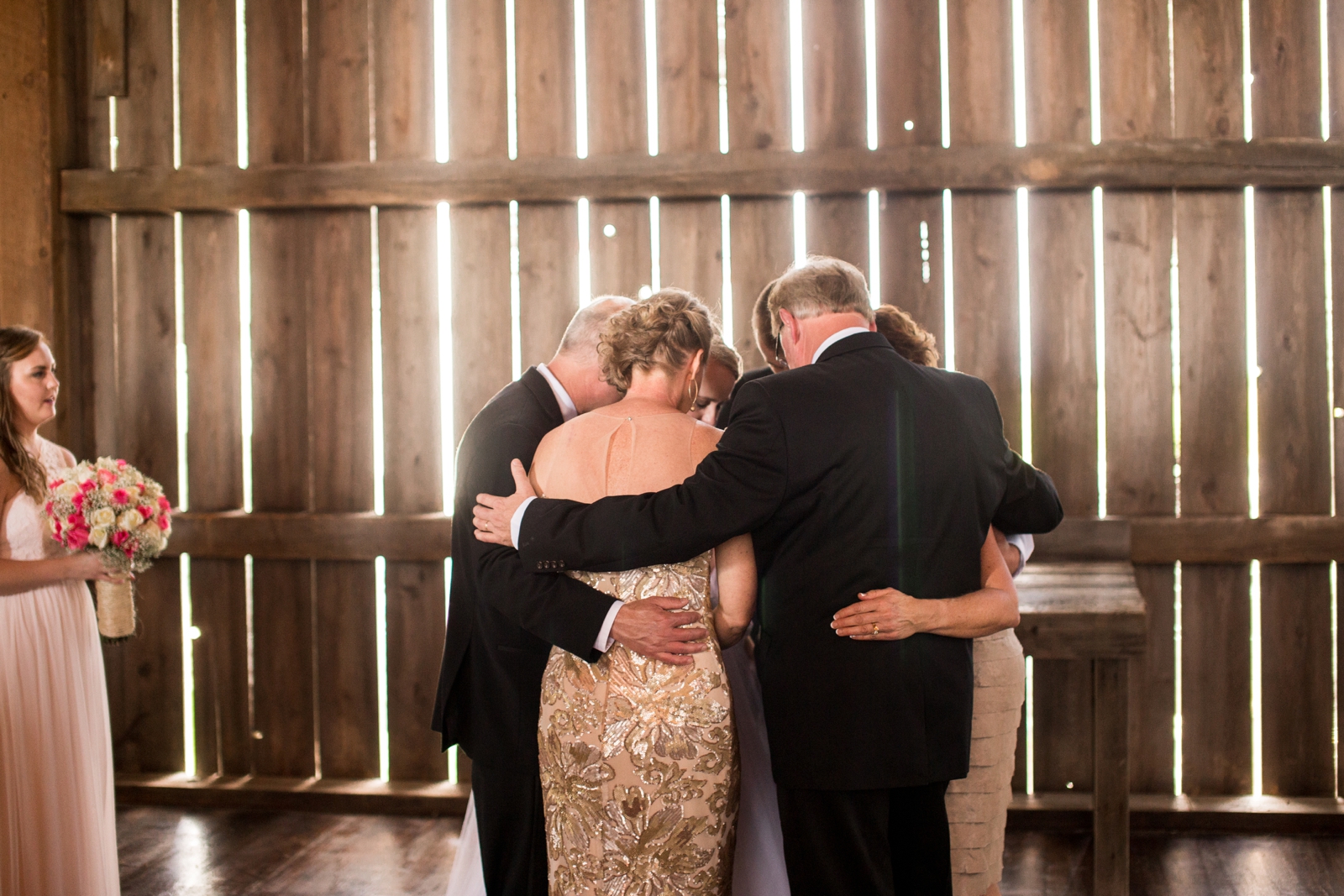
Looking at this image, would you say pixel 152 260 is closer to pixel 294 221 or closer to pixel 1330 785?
pixel 294 221

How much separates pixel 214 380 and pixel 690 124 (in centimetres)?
228

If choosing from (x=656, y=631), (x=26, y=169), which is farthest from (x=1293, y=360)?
(x=26, y=169)

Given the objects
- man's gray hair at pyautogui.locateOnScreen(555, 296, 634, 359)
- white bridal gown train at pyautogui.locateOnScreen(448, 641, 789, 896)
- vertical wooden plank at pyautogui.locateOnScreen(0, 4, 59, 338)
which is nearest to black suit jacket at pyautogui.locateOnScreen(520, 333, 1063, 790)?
white bridal gown train at pyautogui.locateOnScreen(448, 641, 789, 896)

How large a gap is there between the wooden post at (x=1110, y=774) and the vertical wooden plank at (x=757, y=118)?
70.3 inches

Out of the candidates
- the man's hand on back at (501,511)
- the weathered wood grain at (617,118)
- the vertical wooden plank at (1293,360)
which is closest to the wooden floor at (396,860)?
the vertical wooden plank at (1293,360)

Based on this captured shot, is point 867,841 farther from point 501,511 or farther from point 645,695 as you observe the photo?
point 501,511

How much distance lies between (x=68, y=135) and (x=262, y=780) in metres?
2.87

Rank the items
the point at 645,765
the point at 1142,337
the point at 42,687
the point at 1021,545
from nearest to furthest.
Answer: the point at 645,765, the point at 1021,545, the point at 42,687, the point at 1142,337

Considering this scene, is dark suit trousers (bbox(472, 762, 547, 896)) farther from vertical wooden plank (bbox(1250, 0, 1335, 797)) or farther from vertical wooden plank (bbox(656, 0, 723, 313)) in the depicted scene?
vertical wooden plank (bbox(1250, 0, 1335, 797))

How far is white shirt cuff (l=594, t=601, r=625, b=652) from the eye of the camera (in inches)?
76.6

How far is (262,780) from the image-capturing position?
164 inches

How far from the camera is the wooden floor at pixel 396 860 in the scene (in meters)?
3.30

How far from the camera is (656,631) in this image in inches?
75.9

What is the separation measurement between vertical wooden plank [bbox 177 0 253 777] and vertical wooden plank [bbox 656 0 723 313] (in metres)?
1.83
